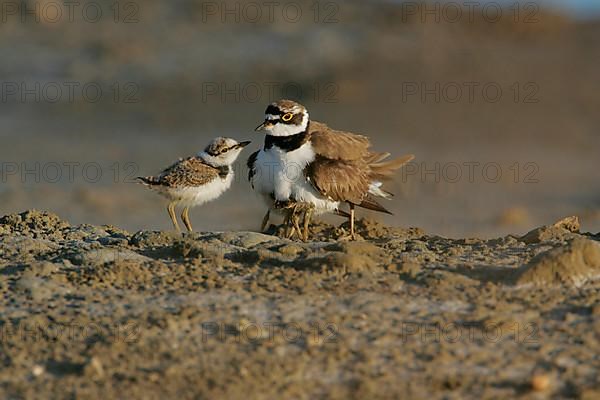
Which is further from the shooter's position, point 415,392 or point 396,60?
point 396,60

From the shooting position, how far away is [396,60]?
845 inches

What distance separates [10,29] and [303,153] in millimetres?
15697

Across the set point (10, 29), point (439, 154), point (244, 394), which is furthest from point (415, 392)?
point (10, 29)

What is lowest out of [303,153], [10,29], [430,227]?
[430,227]

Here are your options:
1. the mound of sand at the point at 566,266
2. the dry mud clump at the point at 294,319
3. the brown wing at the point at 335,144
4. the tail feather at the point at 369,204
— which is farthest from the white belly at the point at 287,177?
the mound of sand at the point at 566,266

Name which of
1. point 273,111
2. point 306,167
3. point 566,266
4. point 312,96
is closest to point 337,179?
point 306,167

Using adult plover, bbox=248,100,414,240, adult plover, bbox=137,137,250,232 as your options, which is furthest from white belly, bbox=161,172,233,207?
adult plover, bbox=248,100,414,240

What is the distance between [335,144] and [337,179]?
1.30ft

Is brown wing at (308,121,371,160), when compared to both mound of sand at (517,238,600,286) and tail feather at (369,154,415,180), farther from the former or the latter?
mound of sand at (517,238,600,286)

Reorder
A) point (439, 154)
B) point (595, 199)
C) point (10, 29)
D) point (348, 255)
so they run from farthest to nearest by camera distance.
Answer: point (10, 29) < point (439, 154) < point (595, 199) < point (348, 255)

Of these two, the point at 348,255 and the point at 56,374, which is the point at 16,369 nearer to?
the point at 56,374

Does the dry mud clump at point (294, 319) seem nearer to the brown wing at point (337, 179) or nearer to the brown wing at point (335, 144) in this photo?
the brown wing at point (337, 179)

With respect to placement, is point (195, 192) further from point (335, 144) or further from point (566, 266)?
point (566, 266)

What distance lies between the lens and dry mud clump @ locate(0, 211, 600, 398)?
5652 millimetres
